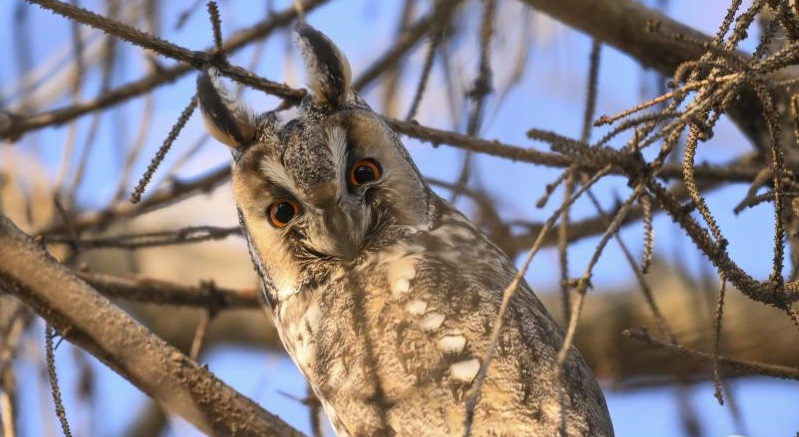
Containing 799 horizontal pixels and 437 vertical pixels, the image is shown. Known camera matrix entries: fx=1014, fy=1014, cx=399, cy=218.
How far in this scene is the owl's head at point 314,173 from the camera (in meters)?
2.21

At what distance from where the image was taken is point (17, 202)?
4.07 meters

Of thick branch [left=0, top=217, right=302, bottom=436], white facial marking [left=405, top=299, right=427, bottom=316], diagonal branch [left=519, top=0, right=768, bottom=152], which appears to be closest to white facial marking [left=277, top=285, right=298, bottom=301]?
white facial marking [left=405, top=299, right=427, bottom=316]

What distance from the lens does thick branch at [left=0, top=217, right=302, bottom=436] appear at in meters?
1.65

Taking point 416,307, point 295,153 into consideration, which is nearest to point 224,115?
point 295,153

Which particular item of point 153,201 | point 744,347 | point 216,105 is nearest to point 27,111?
point 153,201

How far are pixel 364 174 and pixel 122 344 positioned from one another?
0.80 meters

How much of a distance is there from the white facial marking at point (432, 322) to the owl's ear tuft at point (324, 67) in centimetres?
60

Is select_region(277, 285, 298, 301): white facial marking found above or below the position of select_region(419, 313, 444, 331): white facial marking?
above

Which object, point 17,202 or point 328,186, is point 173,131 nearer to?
point 328,186

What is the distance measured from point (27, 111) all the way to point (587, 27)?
1918 millimetres

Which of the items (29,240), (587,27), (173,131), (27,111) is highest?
(27,111)

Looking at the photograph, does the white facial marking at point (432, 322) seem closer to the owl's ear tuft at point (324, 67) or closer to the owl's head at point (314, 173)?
the owl's head at point (314, 173)

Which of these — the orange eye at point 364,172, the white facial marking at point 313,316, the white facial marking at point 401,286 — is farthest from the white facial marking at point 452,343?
the orange eye at point 364,172

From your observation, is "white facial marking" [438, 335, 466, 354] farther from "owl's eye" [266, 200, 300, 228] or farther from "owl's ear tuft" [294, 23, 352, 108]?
"owl's ear tuft" [294, 23, 352, 108]
